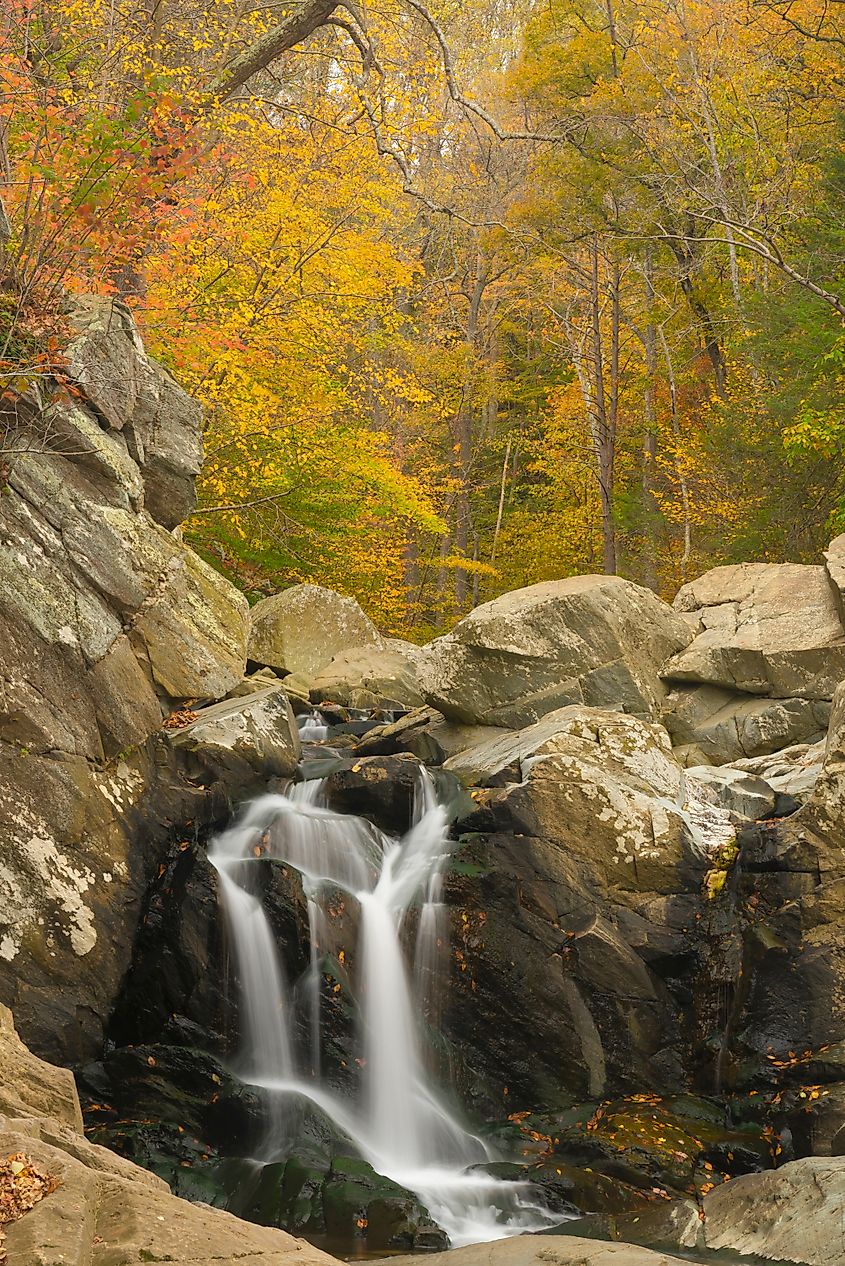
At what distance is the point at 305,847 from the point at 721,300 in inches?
704

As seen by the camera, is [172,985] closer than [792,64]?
Yes

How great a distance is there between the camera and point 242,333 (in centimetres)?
1519

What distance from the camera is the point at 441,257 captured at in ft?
95.6

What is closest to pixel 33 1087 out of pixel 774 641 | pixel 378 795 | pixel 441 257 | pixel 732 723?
pixel 378 795

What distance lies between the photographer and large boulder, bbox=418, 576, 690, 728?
12.3m

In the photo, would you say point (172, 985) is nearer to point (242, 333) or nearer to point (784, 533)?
point (242, 333)

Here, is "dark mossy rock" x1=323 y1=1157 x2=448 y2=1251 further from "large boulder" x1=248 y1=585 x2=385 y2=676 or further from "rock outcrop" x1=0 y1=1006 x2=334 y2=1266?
"large boulder" x1=248 y1=585 x2=385 y2=676

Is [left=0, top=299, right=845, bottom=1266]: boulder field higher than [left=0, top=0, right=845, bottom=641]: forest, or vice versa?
[left=0, top=0, right=845, bottom=641]: forest

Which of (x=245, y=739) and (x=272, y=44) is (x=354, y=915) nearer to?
(x=245, y=739)

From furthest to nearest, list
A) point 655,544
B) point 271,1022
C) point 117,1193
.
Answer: point 655,544
point 271,1022
point 117,1193

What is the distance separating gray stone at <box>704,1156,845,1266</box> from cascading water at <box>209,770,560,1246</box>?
1.06 metres

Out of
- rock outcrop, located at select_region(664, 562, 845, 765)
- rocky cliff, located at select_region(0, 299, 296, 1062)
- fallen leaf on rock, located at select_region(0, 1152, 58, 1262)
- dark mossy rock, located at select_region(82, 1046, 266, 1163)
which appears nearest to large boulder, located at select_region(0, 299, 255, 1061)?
rocky cliff, located at select_region(0, 299, 296, 1062)

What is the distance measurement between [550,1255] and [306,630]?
11570 millimetres

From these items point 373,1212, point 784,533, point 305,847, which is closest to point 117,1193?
point 373,1212
